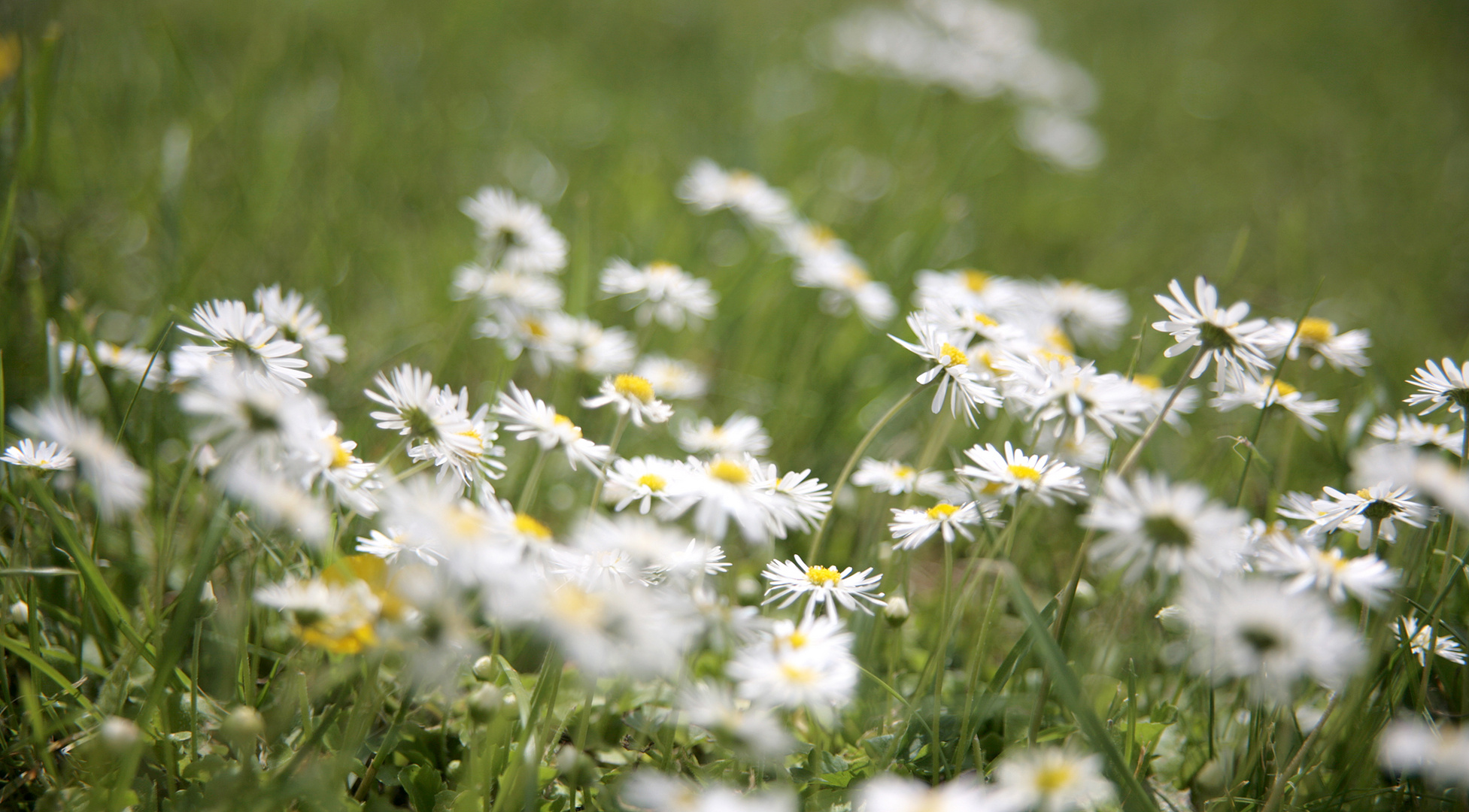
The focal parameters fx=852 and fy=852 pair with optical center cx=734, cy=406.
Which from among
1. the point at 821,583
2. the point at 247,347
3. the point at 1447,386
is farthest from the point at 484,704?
the point at 1447,386

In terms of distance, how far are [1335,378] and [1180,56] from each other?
13.6ft

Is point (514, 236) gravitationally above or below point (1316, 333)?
above

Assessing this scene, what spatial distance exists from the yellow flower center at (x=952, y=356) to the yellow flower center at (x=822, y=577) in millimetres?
336

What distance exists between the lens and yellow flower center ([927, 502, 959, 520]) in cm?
121

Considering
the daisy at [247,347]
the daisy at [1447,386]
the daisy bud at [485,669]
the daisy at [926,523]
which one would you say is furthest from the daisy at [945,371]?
the daisy at [247,347]

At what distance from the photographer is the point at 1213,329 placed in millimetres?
1138

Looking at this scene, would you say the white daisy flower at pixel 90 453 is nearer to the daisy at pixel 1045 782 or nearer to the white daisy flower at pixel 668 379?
the white daisy flower at pixel 668 379

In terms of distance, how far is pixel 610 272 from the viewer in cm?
186

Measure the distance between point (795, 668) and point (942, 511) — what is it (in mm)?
434

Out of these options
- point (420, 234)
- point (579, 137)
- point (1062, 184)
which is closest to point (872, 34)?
point (1062, 184)

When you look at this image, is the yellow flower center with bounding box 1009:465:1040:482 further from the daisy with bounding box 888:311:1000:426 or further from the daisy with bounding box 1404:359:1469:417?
the daisy with bounding box 1404:359:1469:417

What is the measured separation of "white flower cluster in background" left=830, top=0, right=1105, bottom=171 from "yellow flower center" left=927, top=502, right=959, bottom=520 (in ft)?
8.79

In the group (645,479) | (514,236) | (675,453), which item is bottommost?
(645,479)

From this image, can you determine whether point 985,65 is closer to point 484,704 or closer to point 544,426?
point 544,426
